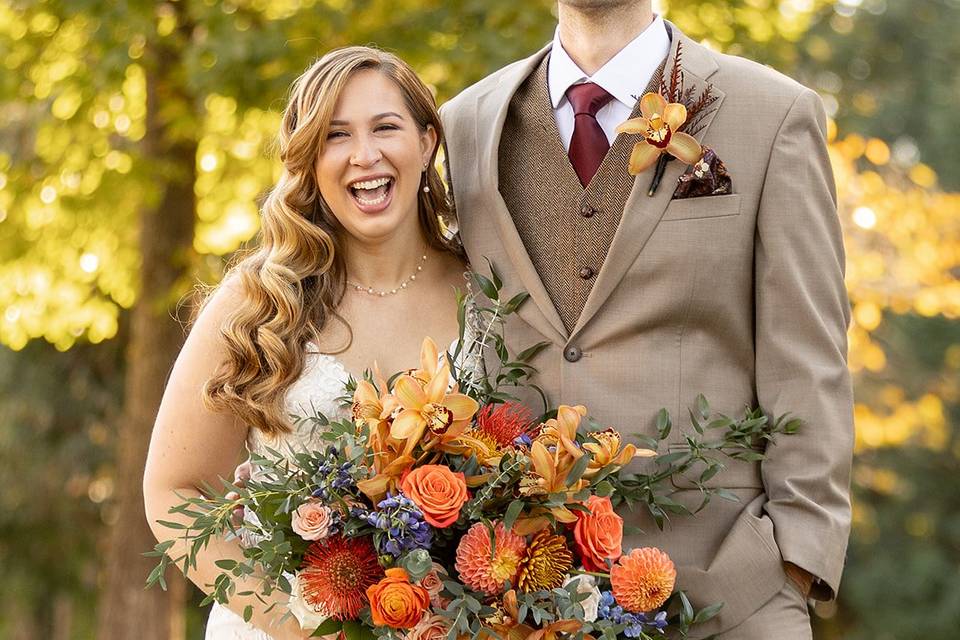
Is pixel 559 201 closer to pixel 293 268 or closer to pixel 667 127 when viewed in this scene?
pixel 667 127

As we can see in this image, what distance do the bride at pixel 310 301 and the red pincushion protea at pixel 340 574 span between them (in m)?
0.41

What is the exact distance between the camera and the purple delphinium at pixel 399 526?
2285 mm

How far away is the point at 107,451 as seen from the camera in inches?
459

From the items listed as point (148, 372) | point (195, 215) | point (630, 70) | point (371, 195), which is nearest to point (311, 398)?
point (371, 195)

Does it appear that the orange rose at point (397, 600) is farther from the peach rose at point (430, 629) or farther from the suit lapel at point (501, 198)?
the suit lapel at point (501, 198)

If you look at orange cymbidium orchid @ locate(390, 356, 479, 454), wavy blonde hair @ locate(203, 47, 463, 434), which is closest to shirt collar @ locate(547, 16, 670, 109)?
wavy blonde hair @ locate(203, 47, 463, 434)

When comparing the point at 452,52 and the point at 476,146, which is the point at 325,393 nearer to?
the point at 476,146

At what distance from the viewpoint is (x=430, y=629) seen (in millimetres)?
2363

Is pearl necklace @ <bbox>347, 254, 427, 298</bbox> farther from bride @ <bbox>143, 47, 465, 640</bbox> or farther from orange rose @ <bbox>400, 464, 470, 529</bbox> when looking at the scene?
orange rose @ <bbox>400, 464, 470, 529</bbox>

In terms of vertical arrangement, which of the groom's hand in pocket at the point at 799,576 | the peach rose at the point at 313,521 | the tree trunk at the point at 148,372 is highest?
the peach rose at the point at 313,521

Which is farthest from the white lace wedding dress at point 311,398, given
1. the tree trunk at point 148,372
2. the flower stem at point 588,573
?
the tree trunk at point 148,372

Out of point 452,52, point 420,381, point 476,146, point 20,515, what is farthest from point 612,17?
point 20,515

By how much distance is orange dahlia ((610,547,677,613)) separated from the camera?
243 cm

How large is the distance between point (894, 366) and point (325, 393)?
9.78 metres
